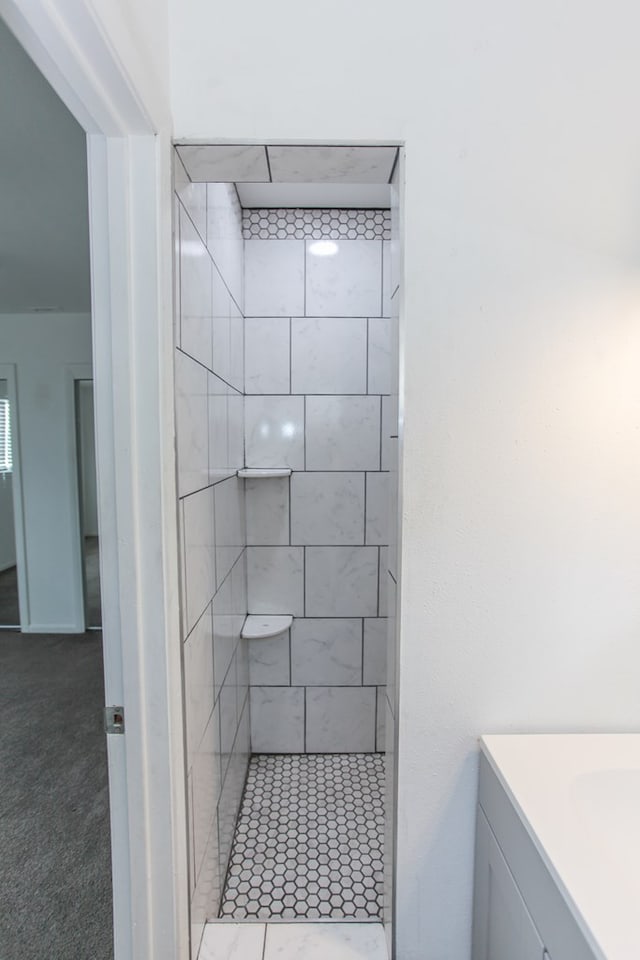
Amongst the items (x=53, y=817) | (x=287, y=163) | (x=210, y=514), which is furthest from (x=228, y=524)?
(x=53, y=817)

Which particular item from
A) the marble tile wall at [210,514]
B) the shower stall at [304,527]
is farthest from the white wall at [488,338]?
the shower stall at [304,527]

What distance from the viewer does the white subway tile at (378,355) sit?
6.24 ft

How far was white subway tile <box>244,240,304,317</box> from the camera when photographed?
6.15 feet

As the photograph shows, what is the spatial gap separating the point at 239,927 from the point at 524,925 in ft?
2.42

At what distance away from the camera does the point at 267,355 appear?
1.90m

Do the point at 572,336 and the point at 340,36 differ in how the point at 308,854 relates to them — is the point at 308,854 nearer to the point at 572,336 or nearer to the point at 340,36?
the point at 572,336

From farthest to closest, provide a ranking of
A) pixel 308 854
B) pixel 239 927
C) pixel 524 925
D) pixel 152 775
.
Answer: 1. pixel 308 854
2. pixel 239 927
3. pixel 152 775
4. pixel 524 925

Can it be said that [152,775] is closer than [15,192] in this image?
Yes

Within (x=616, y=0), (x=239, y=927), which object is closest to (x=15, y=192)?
(x=616, y=0)

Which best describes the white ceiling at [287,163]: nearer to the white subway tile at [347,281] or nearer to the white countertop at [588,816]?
the white subway tile at [347,281]

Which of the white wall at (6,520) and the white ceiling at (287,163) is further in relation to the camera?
the white wall at (6,520)

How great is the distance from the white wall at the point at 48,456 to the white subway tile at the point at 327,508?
7.74 feet

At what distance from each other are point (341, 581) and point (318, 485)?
42 centimetres

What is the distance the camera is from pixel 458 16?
898mm
